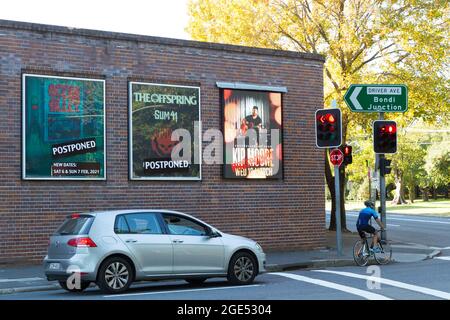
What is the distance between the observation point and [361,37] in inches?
1052

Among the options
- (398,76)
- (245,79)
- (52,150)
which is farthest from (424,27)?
(52,150)

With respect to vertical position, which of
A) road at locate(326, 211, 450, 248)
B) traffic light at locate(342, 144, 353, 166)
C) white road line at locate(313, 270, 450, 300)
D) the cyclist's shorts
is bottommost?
road at locate(326, 211, 450, 248)

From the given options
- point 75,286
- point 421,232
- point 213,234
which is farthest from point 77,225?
point 421,232

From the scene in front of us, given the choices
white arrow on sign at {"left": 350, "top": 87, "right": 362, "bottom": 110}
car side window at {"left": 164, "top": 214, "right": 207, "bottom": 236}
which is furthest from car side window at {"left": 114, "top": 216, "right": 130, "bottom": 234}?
white arrow on sign at {"left": 350, "top": 87, "right": 362, "bottom": 110}

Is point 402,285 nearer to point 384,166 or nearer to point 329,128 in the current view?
point 329,128

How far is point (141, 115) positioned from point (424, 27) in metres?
12.9

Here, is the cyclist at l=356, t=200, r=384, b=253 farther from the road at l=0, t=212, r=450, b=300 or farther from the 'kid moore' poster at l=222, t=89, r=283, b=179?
the 'kid moore' poster at l=222, t=89, r=283, b=179

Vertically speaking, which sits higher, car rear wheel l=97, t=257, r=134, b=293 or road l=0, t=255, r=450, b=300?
car rear wheel l=97, t=257, r=134, b=293

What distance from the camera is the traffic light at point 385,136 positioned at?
2005cm

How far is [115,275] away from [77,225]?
1.15 m

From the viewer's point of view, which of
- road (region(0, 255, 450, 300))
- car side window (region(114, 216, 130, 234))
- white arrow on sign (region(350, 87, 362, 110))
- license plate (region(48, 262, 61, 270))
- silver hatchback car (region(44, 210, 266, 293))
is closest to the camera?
road (region(0, 255, 450, 300))

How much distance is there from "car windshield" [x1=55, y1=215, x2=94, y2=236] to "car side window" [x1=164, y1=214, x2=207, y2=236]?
1.46 m

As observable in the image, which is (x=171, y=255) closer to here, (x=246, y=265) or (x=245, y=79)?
(x=246, y=265)

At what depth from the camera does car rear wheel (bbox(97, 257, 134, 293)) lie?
1212cm
